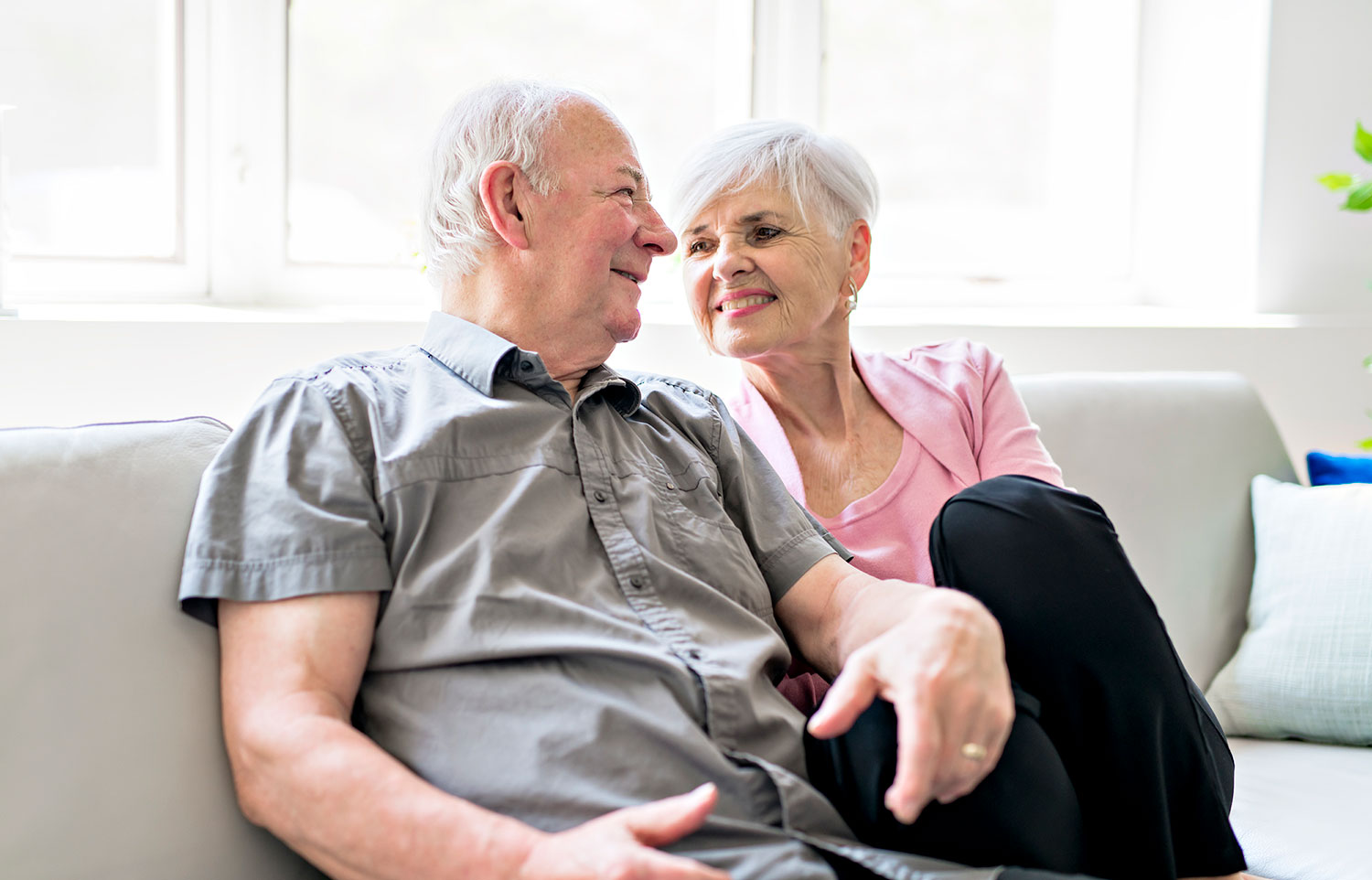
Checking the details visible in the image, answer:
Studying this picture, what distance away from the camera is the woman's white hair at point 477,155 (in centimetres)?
133

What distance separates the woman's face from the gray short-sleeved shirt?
0.47m

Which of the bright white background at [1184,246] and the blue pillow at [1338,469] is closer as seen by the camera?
the blue pillow at [1338,469]

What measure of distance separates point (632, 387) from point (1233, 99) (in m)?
2.17

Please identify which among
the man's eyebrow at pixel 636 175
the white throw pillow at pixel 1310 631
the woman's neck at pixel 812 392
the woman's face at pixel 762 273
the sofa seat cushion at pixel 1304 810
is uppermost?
the man's eyebrow at pixel 636 175

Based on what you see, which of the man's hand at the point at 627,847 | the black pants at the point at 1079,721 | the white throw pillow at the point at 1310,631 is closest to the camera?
the man's hand at the point at 627,847

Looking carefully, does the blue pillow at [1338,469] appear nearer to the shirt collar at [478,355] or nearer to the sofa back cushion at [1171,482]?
the sofa back cushion at [1171,482]

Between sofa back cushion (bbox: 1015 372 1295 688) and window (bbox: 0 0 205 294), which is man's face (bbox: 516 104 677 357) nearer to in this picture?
sofa back cushion (bbox: 1015 372 1295 688)

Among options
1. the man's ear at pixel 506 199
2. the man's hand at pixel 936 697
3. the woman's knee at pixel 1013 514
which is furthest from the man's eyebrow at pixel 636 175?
the man's hand at pixel 936 697

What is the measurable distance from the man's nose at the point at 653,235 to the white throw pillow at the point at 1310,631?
116 centimetres

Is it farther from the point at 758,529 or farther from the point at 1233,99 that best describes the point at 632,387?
the point at 1233,99

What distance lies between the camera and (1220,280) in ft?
9.49

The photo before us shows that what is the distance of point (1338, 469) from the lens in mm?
2039

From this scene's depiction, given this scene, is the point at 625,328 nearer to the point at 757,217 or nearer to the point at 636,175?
the point at 636,175

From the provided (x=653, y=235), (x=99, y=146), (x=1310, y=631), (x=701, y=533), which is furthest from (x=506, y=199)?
(x=1310, y=631)
